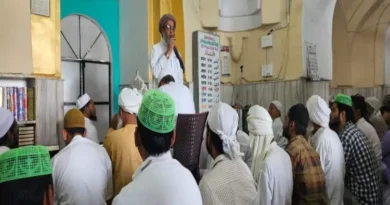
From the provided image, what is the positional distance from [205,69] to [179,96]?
283 cm

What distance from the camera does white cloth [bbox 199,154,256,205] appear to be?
1914 mm

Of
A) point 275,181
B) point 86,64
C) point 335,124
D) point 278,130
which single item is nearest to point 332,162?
point 335,124

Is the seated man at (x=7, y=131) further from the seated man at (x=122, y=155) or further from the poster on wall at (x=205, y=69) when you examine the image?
the poster on wall at (x=205, y=69)

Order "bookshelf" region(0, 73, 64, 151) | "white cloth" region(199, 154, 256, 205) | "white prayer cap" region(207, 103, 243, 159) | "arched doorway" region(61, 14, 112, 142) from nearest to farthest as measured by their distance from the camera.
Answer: "white cloth" region(199, 154, 256, 205)
"white prayer cap" region(207, 103, 243, 159)
"bookshelf" region(0, 73, 64, 151)
"arched doorway" region(61, 14, 112, 142)

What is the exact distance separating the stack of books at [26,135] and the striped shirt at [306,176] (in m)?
2.55

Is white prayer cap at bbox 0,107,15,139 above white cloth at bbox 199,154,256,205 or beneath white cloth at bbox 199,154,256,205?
above

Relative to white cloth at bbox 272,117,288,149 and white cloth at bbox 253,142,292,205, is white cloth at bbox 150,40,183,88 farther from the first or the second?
white cloth at bbox 272,117,288,149

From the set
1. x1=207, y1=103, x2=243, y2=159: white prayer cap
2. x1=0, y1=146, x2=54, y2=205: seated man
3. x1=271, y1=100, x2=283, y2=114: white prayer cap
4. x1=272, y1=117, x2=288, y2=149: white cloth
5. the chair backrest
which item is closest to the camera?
x1=0, y1=146, x2=54, y2=205: seated man

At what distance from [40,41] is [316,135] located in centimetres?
281

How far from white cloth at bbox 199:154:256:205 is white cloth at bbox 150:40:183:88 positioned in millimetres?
1525

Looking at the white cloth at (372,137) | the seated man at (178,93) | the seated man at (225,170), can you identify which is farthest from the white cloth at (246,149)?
the white cloth at (372,137)

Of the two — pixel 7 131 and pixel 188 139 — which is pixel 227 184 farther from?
pixel 7 131

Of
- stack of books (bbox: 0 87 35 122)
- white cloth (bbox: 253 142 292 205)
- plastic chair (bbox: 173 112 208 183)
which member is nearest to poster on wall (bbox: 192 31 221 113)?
stack of books (bbox: 0 87 35 122)

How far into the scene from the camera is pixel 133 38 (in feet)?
18.8
